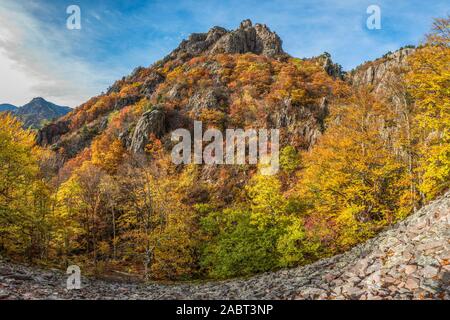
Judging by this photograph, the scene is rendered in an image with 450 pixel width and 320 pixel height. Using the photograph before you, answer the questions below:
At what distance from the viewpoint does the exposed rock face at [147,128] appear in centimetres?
6190

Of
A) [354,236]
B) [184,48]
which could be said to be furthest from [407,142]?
[184,48]

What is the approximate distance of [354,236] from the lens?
2244cm

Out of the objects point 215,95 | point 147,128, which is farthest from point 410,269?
point 215,95

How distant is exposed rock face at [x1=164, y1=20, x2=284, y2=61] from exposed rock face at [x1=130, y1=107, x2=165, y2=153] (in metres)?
52.8

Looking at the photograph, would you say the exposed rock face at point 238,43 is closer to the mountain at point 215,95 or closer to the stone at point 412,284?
the mountain at point 215,95

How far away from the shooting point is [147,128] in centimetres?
A: 6303

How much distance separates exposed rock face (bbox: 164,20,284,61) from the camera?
109 meters

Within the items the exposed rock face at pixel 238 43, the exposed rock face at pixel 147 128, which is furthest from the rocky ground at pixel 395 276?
the exposed rock face at pixel 238 43

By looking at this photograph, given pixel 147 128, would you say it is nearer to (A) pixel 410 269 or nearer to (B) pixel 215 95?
(B) pixel 215 95

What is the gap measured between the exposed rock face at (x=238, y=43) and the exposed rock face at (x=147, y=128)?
2078 inches

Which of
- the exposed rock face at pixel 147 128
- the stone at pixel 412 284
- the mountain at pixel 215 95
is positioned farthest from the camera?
the mountain at pixel 215 95

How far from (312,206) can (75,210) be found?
23947mm

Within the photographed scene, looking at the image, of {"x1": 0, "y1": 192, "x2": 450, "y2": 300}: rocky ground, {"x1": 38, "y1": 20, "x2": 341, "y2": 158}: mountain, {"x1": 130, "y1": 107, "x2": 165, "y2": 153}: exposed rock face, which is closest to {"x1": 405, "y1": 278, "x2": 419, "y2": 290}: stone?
{"x1": 0, "y1": 192, "x2": 450, "y2": 300}: rocky ground
